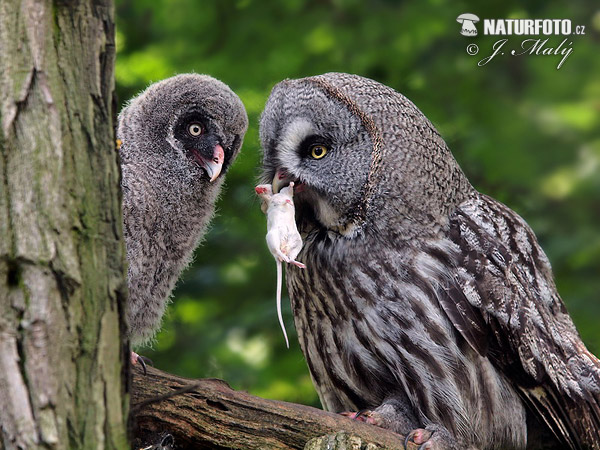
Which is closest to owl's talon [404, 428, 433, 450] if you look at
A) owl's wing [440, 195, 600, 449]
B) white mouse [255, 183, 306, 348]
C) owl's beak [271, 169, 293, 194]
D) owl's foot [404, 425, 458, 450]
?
owl's foot [404, 425, 458, 450]

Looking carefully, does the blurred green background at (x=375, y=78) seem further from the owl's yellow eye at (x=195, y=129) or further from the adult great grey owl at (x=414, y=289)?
the adult great grey owl at (x=414, y=289)

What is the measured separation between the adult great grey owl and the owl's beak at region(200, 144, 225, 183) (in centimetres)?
24

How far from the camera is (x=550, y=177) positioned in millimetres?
5684

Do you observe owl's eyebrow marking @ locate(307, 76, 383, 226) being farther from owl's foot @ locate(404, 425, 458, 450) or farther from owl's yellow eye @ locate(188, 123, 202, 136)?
owl's foot @ locate(404, 425, 458, 450)

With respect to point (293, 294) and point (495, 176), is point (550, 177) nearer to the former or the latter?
point (495, 176)

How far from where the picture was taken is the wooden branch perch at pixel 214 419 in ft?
7.86

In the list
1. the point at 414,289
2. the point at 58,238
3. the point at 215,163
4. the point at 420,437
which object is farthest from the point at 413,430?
the point at 58,238

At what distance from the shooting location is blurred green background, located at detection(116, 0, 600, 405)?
4.71 m

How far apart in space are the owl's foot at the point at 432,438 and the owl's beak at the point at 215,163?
1.22 m

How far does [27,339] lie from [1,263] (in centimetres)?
15

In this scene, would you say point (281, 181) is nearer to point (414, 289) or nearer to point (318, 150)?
point (318, 150)

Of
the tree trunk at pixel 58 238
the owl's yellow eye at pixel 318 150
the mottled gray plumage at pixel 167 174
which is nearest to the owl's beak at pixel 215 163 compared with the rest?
the mottled gray plumage at pixel 167 174

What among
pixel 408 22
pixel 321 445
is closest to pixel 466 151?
pixel 408 22

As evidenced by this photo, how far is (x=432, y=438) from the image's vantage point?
2854 mm
